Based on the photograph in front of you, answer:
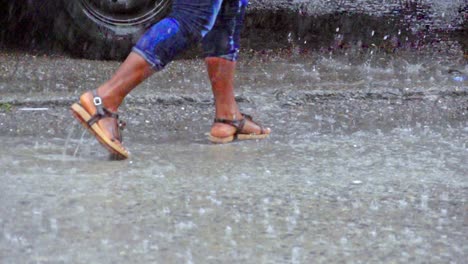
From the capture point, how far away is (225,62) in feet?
12.9

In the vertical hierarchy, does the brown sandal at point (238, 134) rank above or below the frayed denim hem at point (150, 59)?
below

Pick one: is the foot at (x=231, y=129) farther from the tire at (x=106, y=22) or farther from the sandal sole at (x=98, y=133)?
the tire at (x=106, y=22)

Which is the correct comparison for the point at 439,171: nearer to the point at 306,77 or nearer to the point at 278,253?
the point at 278,253

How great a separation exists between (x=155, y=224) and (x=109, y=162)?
2.59 feet

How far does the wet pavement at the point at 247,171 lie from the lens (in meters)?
2.64

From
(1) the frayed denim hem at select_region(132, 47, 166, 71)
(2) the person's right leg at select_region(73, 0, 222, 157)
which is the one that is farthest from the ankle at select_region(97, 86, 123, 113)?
(1) the frayed denim hem at select_region(132, 47, 166, 71)

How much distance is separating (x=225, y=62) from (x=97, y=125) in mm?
688

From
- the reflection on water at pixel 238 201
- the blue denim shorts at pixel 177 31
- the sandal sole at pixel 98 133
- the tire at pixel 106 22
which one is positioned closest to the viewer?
the reflection on water at pixel 238 201

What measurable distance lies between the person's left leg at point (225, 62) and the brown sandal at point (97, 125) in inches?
22.2

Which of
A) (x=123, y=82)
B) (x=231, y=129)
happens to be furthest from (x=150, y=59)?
(x=231, y=129)

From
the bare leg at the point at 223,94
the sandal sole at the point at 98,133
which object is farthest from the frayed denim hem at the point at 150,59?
the bare leg at the point at 223,94

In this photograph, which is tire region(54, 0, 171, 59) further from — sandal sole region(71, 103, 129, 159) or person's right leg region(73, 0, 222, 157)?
sandal sole region(71, 103, 129, 159)

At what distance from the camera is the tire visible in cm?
524

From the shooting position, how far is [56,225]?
2748 mm
